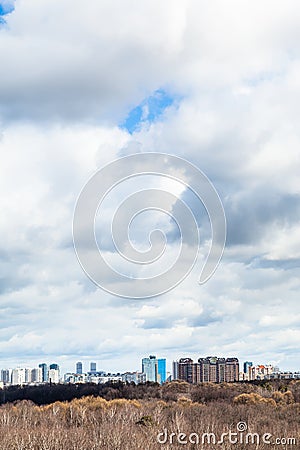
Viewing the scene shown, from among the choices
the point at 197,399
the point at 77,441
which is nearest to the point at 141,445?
the point at 77,441

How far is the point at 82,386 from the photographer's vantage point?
4227 inches

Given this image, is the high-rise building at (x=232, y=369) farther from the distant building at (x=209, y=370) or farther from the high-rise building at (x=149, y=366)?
the high-rise building at (x=149, y=366)

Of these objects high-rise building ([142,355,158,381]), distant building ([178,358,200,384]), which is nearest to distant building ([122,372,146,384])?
high-rise building ([142,355,158,381])

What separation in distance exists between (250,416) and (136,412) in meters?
12.0

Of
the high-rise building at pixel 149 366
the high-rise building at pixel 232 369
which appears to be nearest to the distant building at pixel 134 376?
the high-rise building at pixel 149 366

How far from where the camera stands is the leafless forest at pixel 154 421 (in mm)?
42125

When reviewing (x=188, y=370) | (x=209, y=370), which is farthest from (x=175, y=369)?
(x=209, y=370)

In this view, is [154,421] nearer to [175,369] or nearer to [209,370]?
[209,370]

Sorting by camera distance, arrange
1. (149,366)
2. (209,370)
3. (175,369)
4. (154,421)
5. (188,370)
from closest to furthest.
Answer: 1. (154,421)
2. (209,370)
3. (188,370)
4. (175,369)
5. (149,366)

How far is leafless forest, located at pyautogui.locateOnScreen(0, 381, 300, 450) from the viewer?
42125 millimetres

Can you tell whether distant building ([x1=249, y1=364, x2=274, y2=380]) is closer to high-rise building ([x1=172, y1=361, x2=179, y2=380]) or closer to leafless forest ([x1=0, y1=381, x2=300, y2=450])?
high-rise building ([x1=172, y1=361, x2=179, y2=380])

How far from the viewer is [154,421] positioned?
56.2m

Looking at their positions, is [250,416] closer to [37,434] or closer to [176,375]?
[37,434]

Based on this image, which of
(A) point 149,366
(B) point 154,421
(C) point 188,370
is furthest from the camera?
(A) point 149,366
